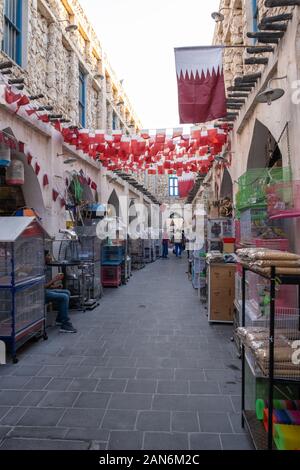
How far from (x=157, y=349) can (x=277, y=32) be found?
5.18 m

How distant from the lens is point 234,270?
7727mm

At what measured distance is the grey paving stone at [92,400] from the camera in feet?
13.7

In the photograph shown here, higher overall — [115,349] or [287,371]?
A: [287,371]

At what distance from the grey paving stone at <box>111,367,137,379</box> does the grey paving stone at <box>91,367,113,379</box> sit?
7cm

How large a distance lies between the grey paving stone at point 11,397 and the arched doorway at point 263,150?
637 cm

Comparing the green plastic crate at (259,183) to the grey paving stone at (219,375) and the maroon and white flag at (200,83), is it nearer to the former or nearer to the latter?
the maroon and white flag at (200,83)

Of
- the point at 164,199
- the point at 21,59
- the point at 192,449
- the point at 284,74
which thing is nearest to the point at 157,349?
the point at 192,449

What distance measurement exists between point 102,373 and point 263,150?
5909mm

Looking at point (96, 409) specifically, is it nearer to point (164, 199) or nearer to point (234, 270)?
point (234, 270)

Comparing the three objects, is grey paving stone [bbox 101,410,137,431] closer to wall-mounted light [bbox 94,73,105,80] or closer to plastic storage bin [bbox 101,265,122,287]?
plastic storage bin [bbox 101,265,122,287]

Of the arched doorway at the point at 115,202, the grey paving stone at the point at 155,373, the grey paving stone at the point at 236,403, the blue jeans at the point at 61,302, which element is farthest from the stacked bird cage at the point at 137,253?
the grey paving stone at the point at 236,403

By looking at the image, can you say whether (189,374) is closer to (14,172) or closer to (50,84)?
(14,172)

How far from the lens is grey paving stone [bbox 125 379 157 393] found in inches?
181

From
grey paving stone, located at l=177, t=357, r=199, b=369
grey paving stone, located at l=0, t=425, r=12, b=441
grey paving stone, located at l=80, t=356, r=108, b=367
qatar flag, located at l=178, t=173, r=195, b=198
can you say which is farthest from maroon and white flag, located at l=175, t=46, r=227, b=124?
qatar flag, located at l=178, t=173, r=195, b=198
